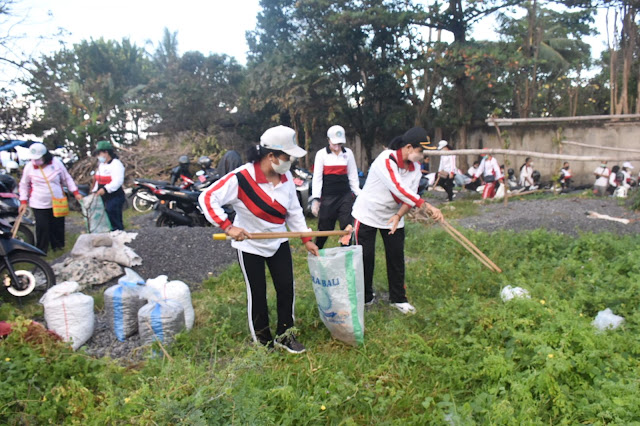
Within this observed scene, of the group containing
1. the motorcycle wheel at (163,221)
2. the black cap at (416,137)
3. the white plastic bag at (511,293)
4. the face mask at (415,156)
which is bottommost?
the white plastic bag at (511,293)

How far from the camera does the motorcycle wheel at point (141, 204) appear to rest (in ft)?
40.2

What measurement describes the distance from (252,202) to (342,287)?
0.90 meters

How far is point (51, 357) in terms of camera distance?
3.08m

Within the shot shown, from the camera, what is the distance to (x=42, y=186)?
6.24 m

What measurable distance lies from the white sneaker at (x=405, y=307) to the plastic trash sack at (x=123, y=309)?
227cm

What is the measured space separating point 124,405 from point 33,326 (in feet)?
4.34

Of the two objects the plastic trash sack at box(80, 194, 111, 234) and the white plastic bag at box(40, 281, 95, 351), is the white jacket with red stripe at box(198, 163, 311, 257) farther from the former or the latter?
the plastic trash sack at box(80, 194, 111, 234)

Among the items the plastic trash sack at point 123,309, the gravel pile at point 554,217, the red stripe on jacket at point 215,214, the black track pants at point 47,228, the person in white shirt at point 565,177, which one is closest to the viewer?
the red stripe on jacket at point 215,214

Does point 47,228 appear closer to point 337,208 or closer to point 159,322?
point 159,322

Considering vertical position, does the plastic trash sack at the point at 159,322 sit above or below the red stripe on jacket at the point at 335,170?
below

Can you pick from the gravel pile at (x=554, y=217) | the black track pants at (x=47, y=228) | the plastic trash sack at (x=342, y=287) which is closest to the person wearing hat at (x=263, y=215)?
the plastic trash sack at (x=342, y=287)

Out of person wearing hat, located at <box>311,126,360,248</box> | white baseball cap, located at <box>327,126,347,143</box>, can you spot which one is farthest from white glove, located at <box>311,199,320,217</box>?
white baseball cap, located at <box>327,126,347,143</box>

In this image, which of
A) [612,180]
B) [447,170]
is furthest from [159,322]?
[612,180]

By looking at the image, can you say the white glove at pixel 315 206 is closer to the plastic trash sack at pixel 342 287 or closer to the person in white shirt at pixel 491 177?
the plastic trash sack at pixel 342 287
